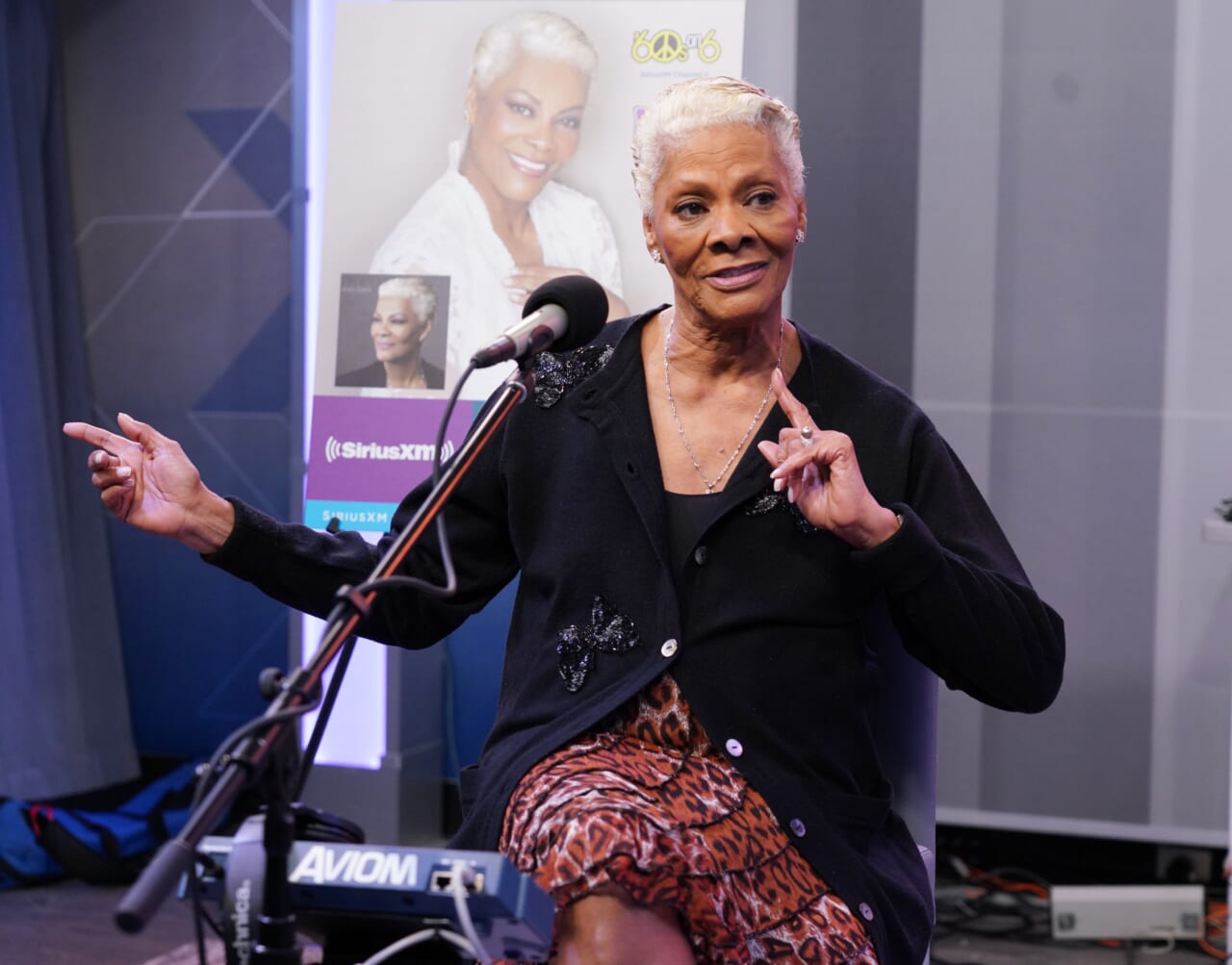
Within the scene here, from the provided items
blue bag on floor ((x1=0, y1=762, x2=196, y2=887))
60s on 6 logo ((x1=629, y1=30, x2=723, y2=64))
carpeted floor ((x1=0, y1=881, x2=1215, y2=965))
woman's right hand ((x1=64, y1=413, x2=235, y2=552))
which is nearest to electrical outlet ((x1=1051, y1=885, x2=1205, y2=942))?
carpeted floor ((x1=0, y1=881, x2=1215, y2=965))

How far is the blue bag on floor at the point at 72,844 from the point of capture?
139 inches

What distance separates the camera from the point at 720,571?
1.75 m

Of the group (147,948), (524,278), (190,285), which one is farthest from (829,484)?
(190,285)

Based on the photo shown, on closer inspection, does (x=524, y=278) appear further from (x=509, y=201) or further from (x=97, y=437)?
(x=97, y=437)

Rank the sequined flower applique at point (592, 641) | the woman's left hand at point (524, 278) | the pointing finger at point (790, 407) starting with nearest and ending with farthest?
1. the pointing finger at point (790, 407)
2. the sequined flower applique at point (592, 641)
3. the woman's left hand at point (524, 278)

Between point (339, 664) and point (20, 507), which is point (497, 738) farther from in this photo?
point (20, 507)

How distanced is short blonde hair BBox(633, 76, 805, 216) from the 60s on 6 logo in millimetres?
1160

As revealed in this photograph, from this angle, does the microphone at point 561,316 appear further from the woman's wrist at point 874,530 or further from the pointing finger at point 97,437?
the pointing finger at point 97,437

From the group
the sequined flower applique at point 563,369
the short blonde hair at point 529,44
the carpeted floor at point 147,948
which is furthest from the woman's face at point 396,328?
the carpeted floor at point 147,948

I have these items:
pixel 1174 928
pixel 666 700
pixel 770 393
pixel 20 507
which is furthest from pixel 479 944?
pixel 20 507

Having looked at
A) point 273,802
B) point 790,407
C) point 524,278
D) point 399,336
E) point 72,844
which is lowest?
point 72,844

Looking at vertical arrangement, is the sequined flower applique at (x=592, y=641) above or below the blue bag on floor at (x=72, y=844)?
above

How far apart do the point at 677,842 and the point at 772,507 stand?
0.49 metres

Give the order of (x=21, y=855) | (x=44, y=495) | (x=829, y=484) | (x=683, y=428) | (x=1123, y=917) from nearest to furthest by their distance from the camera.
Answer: (x=829, y=484)
(x=683, y=428)
(x=1123, y=917)
(x=21, y=855)
(x=44, y=495)
